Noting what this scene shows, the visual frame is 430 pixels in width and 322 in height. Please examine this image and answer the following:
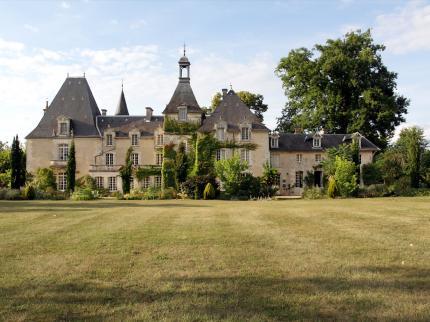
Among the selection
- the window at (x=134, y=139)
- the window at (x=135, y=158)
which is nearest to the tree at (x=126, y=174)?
the window at (x=135, y=158)

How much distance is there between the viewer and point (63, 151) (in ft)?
119

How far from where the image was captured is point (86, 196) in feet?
92.7

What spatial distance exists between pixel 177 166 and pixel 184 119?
4086 mm

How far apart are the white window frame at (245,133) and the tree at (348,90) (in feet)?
36.0

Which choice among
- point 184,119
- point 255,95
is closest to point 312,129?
point 255,95

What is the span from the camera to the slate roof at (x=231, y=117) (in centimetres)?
3488

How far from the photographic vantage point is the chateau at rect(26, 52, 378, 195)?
35.0 meters

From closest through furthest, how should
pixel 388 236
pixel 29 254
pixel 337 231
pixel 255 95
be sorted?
1. pixel 29 254
2. pixel 388 236
3. pixel 337 231
4. pixel 255 95

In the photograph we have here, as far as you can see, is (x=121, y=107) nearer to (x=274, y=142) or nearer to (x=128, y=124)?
(x=128, y=124)

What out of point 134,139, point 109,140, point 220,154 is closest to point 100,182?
point 109,140

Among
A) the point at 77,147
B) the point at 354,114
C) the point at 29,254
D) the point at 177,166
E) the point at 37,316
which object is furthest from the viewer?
the point at 354,114

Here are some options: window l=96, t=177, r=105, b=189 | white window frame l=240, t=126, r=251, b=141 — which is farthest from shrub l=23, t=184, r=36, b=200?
white window frame l=240, t=126, r=251, b=141

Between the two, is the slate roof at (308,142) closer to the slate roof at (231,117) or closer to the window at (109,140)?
the slate roof at (231,117)

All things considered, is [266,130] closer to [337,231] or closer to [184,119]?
[184,119]
